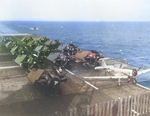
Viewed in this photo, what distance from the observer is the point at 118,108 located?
14961mm

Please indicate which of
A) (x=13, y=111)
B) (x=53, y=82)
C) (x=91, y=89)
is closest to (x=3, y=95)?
(x=13, y=111)

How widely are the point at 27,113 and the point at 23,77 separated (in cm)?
1065

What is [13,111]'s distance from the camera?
15.8 m

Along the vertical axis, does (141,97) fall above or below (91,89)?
above

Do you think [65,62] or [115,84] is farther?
[65,62]

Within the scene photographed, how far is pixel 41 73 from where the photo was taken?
764 inches

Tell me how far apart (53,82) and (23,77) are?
8.35 metres

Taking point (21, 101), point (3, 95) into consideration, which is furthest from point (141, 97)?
point (3, 95)

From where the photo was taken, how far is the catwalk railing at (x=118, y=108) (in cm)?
1396

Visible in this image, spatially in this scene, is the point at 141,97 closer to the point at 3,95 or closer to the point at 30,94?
the point at 30,94

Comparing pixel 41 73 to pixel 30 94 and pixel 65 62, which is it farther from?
pixel 65 62

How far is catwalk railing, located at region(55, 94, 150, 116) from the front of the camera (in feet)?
45.8

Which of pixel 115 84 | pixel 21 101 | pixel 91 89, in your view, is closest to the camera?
pixel 21 101

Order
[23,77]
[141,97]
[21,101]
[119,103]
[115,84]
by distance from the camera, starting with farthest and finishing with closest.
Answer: [23,77] < [115,84] < [21,101] < [141,97] < [119,103]
